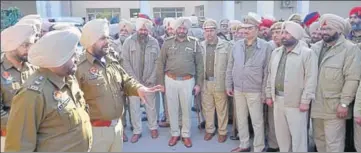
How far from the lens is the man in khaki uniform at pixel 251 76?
403 cm

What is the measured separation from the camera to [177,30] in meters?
4.51

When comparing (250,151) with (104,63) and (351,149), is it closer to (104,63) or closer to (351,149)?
(351,149)

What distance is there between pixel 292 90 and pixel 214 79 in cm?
126

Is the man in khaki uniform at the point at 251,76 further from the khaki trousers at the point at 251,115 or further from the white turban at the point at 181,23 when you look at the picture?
the white turban at the point at 181,23

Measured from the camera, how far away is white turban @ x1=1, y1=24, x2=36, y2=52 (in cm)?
281

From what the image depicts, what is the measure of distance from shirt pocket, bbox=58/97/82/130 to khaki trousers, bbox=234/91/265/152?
245 cm

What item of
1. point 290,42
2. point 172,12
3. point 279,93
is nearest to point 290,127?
point 279,93

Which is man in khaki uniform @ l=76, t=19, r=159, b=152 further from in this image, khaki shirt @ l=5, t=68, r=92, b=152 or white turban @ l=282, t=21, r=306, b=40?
white turban @ l=282, t=21, r=306, b=40

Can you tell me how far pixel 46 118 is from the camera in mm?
1870

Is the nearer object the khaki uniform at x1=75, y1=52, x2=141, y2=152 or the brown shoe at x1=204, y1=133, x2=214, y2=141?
the khaki uniform at x1=75, y1=52, x2=141, y2=152

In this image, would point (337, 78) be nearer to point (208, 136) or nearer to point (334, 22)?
point (334, 22)

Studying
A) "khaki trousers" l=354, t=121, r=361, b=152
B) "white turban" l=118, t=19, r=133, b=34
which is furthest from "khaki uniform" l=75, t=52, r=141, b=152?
"white turban" l=118, t=19, r=133, b=34

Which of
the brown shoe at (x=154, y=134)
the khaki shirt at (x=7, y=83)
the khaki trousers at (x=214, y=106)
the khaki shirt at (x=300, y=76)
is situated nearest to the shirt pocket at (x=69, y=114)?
the khaki shirt at (x=7, y=83)

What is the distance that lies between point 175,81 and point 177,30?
622 mm
